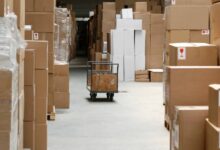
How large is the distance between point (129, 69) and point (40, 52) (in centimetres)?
980

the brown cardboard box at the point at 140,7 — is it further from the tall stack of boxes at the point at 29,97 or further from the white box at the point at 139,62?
the tall stack of boxes at the point at 29,97

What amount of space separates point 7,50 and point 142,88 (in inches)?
394

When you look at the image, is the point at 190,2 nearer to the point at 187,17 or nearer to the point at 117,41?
the point at 187,17

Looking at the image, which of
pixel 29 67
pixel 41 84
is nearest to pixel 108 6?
pixel 41 84

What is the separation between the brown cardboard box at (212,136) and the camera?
139 inches

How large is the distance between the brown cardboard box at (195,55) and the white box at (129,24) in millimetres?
9396

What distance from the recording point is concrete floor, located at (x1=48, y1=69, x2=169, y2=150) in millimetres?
6750

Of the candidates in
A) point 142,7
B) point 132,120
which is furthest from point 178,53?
point 142,7

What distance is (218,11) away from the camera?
5.03 m

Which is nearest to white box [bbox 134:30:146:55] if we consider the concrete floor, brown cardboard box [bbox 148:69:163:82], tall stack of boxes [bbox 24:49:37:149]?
brown cardboard box [bbox 148:69:163:82]

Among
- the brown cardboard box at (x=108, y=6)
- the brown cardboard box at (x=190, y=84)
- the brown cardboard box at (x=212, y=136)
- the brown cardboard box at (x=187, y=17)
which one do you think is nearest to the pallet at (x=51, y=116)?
the brown cardboard box at (x=187, y=17)

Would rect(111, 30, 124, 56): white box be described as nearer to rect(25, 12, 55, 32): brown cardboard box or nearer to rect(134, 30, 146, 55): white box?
rect(134, 30, 146, 55): white box

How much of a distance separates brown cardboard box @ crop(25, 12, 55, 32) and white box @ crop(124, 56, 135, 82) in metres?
7.15

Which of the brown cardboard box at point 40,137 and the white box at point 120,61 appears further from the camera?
the white box at point 120,61
